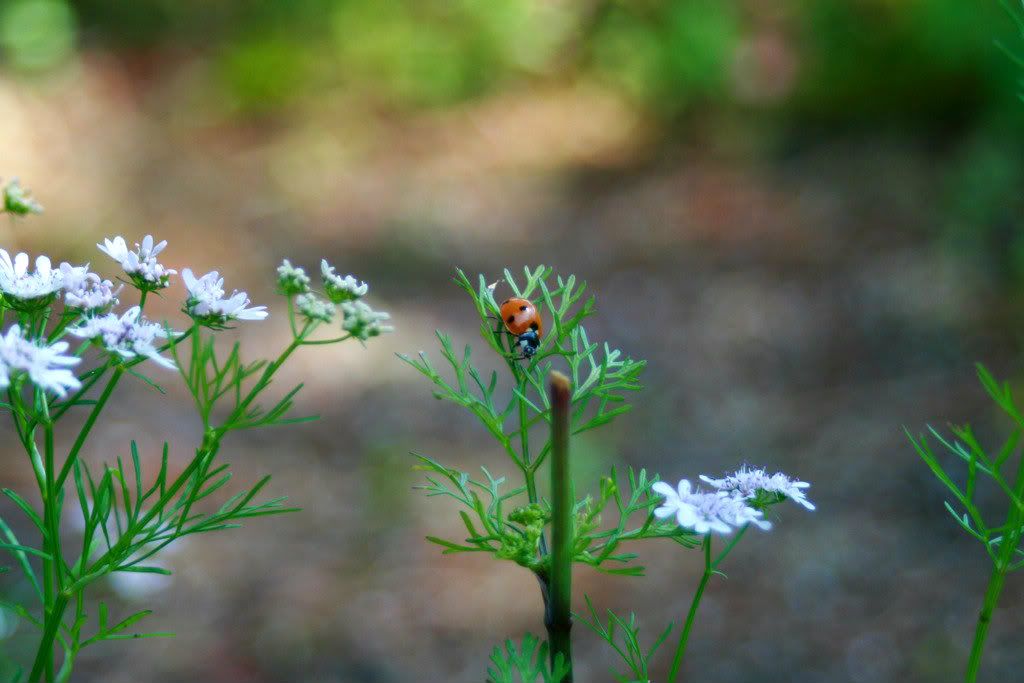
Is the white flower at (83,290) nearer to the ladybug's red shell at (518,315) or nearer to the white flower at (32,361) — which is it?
the white flower at (32,361)

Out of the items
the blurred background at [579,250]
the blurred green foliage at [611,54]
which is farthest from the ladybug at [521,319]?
the blurred green foliage at [611,54]

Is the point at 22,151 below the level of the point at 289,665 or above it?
above

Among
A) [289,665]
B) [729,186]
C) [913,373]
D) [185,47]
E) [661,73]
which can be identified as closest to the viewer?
[289,665]

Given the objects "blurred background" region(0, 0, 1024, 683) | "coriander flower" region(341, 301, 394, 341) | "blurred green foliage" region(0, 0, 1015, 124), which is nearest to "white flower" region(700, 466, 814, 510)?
"coriander flower" region(341, 301, 394, 341)

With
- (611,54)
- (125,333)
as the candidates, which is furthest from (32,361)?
(611,54)

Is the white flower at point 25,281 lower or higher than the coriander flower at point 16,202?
lower

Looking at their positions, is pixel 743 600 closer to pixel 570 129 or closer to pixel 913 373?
pixel 913 373

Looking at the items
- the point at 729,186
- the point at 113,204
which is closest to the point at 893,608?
the point at 729,186
